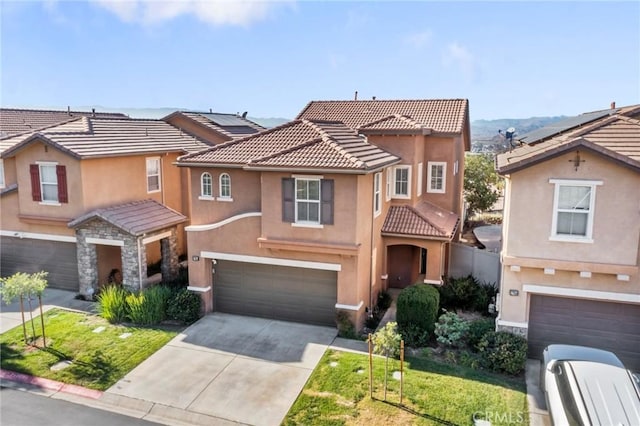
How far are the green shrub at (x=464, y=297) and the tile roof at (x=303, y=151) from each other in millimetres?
5030

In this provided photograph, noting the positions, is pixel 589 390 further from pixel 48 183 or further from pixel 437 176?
pixel 48 183

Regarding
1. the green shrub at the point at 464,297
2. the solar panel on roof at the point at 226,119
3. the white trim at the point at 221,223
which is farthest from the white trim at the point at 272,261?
the solar panel on roof at the point at 226,119

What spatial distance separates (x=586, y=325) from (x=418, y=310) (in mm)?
4495

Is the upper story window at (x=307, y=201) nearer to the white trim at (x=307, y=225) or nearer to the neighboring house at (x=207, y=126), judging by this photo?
the white trim at (x=307, y=225)

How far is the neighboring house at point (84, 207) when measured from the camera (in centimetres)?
1717

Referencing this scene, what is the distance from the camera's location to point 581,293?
12484 mm

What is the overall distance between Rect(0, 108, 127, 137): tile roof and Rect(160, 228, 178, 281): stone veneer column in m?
12.3

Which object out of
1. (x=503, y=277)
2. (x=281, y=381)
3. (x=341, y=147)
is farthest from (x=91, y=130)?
(x=503, y=277)

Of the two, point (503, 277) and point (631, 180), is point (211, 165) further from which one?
point (631, 180)

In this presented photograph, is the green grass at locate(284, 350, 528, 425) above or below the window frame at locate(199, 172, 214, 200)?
below

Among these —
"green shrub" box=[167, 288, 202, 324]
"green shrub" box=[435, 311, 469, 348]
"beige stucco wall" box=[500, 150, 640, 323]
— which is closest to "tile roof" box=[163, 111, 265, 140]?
"green shrub" box=[167, 288, 202, 324]

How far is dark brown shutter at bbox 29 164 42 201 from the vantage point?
59.4 feet

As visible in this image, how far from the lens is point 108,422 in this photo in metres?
10.5

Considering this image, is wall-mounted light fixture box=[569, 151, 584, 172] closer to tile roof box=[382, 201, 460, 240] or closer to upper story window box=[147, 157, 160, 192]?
tile roof box=[382, 201, 460, 240]
